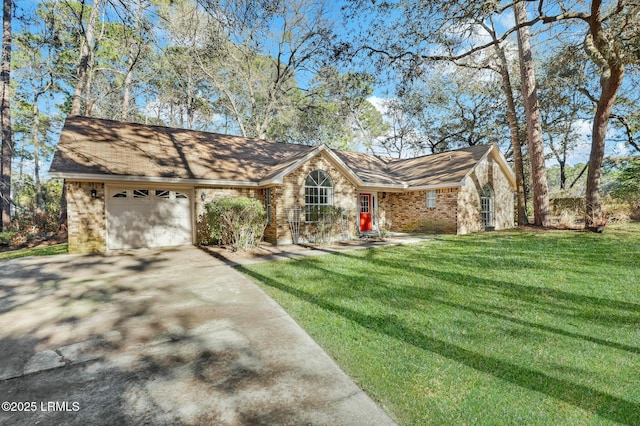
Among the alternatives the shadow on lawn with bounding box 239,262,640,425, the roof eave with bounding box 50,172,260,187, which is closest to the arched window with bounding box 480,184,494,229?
the shadow on lawn with bounding box 239,262,640,425

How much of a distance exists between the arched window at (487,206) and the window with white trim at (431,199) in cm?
261

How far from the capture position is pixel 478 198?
1459 cm

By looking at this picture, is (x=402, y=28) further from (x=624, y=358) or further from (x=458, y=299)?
(x=624, y=358)

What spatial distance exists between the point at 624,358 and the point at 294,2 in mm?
20999

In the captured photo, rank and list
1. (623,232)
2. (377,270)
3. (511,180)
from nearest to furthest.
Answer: (377,270)
(623,232)
(511,180)

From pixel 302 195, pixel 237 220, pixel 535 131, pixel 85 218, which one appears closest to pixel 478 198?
pixel 535 131

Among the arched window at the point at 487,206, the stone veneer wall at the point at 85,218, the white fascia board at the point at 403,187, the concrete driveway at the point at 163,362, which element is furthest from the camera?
the arched window at the point at 487,206

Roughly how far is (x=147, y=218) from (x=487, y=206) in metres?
15.7

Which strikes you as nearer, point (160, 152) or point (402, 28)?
point (402, 28)

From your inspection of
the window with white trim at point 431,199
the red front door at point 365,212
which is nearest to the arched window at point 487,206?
the window with white trim at point 431,199

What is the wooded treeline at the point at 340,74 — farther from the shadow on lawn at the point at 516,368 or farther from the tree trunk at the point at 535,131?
the shadow on lawn at the point at 516,368

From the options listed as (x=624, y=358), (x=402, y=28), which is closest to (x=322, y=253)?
(x=624, y=358)

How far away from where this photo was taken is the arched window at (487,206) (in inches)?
595

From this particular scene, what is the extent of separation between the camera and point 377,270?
701cm
